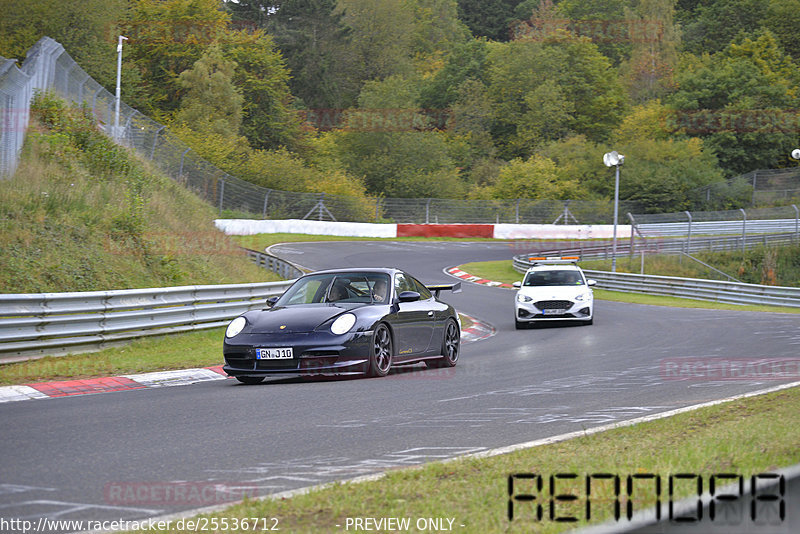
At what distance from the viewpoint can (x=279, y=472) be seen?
5906mm

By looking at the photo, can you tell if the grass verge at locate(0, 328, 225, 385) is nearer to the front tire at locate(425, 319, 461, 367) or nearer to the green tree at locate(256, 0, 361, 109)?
the front tire at locate(425, 319, 461, 367)

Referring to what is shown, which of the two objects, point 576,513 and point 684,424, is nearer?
point 576,513

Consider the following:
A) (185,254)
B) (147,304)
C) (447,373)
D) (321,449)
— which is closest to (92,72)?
(185,254)

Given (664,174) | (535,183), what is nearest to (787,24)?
(664,174)

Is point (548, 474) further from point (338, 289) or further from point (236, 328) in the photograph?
point (338, 289)

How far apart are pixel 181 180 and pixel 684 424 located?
28.5 meters

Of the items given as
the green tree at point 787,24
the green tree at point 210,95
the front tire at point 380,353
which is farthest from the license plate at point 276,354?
the green tree at point 787,24

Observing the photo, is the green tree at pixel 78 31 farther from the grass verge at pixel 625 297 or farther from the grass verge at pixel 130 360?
the grass verge at pixel 130 360

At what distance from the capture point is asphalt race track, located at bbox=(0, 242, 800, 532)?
5543 mm

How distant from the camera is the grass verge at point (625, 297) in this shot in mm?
30064

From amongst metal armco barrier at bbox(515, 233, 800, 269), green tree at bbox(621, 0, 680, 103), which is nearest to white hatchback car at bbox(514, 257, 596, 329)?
metal armco barrier at bbox(515, 233, 800, 269)

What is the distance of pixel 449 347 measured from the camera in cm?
1322

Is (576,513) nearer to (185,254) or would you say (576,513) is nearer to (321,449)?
(321,449)

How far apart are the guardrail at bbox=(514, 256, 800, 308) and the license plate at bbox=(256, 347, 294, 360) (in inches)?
Answer: 961
